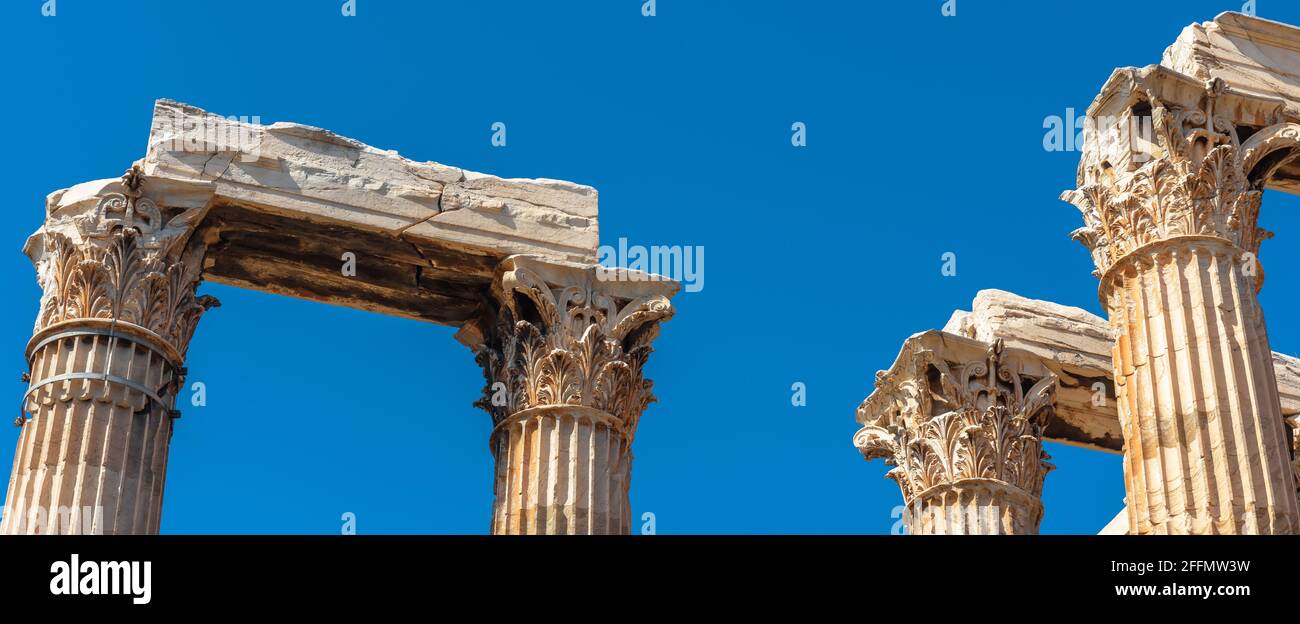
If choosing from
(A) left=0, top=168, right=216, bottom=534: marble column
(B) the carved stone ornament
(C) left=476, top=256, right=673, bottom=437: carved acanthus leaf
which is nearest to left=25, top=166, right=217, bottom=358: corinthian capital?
(A) left=0, top=168, right=216, bottom=534: marble column

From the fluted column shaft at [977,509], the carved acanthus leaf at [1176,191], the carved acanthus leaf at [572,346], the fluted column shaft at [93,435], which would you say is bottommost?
the fluted column shaft at [93,435]

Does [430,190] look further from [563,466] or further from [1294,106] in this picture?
[1294,106]

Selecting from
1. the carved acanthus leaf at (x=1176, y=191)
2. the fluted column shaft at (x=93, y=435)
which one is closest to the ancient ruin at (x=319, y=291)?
the fluted column shaft at (x=93, y=435)

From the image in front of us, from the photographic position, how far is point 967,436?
3145cm

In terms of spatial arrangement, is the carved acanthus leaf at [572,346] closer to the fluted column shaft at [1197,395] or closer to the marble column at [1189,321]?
the marble column at [1189,321]

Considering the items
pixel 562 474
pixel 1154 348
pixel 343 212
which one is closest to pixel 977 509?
pixel 1154 348

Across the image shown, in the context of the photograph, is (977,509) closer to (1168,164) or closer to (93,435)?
(1168,164)

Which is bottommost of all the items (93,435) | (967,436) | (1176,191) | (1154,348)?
(93,435)

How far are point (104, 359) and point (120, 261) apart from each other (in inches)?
50.2

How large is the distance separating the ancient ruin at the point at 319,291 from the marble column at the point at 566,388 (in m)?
0.02

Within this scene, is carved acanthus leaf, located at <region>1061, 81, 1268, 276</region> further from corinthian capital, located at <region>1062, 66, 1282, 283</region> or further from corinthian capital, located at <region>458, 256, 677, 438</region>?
corinthian capital, located at <region>458, 256, 677, 438</region>

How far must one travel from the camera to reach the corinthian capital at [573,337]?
27234 mm
